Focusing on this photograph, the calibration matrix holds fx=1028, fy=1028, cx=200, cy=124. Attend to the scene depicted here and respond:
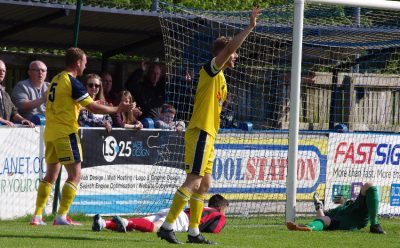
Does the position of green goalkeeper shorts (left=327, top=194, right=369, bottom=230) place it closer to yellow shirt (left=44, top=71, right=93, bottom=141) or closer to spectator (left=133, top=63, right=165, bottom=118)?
yellow shirt (left=44, top=71, right=93, bottom=141)

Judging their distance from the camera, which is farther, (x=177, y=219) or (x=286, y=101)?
(x=286, y=101)

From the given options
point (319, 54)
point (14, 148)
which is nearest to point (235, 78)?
point (319, 54)

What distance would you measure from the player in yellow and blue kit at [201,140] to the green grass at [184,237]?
13.0 inches

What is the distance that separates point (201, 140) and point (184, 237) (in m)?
1.35

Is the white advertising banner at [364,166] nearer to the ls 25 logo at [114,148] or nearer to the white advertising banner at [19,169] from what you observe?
the ls 25 logo at [114,148]

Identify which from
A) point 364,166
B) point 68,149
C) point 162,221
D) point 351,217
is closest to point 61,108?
point 68,149

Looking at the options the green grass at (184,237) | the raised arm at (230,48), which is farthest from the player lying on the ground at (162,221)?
the raised arm at (230,48)

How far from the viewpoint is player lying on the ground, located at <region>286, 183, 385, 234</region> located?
13133mm

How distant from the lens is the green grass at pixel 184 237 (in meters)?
10.4

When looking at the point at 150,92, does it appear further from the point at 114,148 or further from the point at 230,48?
the point at 230,48

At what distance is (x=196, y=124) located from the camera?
10758 mm

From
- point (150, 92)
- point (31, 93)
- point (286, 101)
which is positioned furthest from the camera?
point (150, 92)

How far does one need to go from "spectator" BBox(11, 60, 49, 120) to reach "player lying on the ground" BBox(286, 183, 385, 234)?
13.5ft

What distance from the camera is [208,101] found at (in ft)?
35.6
